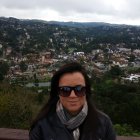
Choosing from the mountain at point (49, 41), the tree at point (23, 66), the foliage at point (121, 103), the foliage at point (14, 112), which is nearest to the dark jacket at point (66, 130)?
the foliage at point (14, 112)

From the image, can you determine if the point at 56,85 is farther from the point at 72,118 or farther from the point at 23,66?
the point at 23,66

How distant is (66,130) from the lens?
1900 millimetres

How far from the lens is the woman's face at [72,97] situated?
6.39 ft

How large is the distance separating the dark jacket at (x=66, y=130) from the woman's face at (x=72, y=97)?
0.07 meters

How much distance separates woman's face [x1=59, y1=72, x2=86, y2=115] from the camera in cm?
195

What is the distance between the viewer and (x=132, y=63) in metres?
63.5

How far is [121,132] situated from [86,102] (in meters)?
2.00

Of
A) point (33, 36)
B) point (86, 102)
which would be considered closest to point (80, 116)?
point (86, 102)

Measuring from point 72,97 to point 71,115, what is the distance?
90 millimetres

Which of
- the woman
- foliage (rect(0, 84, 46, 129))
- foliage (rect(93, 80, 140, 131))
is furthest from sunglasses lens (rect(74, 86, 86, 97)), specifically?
foliage (rect(93, 80, 140, 131))

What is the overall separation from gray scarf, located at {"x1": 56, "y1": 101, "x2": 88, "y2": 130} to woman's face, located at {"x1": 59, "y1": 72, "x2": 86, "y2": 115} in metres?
0.03

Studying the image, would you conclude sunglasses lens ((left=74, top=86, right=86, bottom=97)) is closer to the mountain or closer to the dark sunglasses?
the dark sunglasses

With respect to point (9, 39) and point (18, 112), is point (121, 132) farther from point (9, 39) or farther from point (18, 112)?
point (9, 39)

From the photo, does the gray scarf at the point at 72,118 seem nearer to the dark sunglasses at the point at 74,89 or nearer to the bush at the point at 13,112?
the dark sunglasses at the point at 74,89
